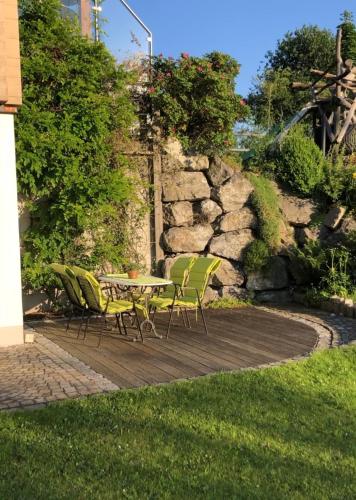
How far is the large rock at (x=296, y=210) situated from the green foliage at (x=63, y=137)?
319 centimetres

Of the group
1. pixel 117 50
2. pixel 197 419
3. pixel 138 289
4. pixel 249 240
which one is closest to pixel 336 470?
pixel 197 419

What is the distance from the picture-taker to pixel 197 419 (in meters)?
3.89

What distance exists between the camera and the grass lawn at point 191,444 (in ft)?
9.66

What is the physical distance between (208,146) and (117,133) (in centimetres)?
174

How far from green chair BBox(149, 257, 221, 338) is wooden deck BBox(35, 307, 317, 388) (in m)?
0.37

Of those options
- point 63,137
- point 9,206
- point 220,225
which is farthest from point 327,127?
point 9,206

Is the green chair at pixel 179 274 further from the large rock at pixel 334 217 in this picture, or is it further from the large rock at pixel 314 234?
the large rock at pixel 334 217

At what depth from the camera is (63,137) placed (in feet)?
25.9

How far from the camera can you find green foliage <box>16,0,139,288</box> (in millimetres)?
7809

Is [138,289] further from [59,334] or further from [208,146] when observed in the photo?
[208,146]

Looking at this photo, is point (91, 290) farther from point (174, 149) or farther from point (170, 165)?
point (174, 149)

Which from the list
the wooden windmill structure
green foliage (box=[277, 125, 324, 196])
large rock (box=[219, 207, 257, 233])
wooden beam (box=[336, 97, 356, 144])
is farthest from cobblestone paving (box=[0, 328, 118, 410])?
wooden beam (box=[336, 97, 356, 144])

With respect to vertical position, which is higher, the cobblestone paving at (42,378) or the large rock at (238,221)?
the large rock at (238,221)

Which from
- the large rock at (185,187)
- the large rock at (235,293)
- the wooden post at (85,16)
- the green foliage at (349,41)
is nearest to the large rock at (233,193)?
the large rock at (185,187)
